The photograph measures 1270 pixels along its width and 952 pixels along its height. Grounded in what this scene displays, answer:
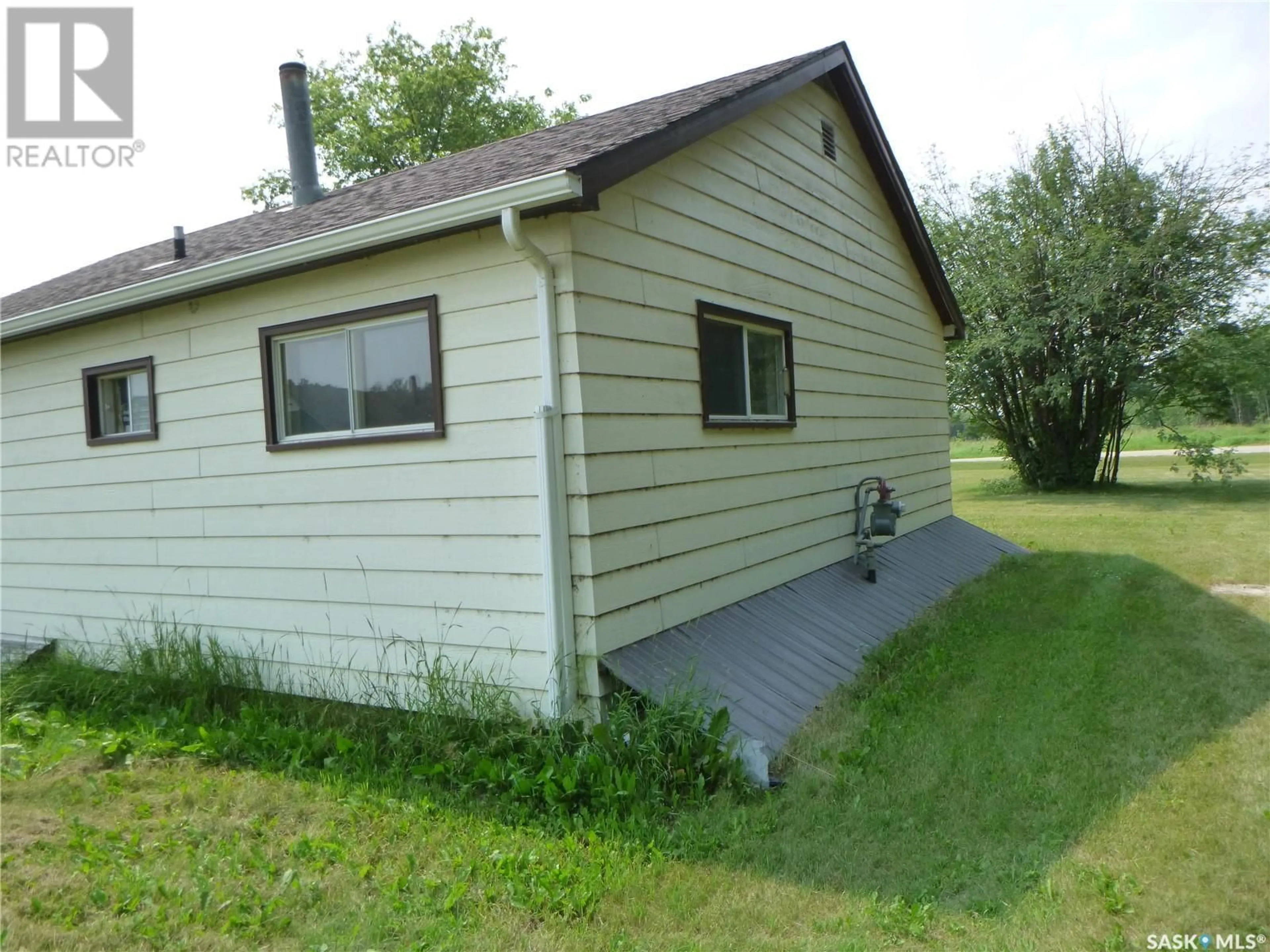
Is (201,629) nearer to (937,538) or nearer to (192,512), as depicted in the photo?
(192,512)

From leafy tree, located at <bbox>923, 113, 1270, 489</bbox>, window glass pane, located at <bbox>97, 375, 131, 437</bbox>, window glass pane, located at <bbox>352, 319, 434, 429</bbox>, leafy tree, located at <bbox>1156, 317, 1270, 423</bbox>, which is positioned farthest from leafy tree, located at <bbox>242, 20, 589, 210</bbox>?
window glass pane, located at <bbox>352, 319, 434, 429</bbox>

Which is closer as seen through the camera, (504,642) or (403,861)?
(403,861)

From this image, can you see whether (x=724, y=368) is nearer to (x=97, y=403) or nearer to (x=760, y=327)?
(x=760, y=327)

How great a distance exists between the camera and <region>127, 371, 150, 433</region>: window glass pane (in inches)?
272

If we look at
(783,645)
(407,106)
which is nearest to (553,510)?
(783,645)

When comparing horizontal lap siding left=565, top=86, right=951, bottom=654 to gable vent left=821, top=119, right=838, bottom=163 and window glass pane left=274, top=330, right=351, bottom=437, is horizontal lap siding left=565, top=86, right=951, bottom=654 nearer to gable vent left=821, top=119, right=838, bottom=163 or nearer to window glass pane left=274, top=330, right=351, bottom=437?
gable vent left=821, top=119, right=838, bottom=163

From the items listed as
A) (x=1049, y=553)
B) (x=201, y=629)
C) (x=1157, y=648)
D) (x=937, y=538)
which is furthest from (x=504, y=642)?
(x=1049, y=553)

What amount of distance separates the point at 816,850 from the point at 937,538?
7302mm

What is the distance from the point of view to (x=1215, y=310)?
19.4m

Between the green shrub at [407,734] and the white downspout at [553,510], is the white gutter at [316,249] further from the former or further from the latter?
the green shrub at [407,734]

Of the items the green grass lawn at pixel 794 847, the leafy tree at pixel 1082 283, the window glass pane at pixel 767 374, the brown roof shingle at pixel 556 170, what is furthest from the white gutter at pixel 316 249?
the leafy tree at pixel 1082 283

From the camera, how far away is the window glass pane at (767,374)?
22.1ft

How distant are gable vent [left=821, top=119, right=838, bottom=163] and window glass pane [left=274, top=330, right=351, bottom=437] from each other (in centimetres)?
523

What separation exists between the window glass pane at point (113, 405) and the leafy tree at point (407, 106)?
25736 mm
